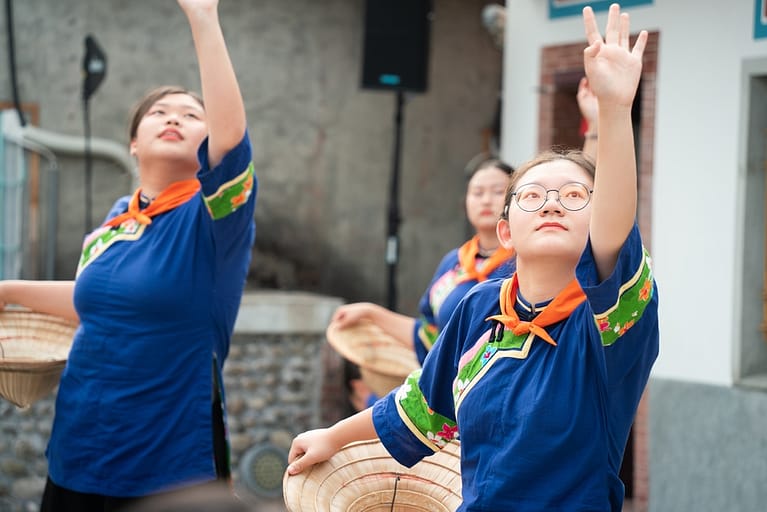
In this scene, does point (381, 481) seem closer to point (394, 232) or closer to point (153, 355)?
point (153, 355)

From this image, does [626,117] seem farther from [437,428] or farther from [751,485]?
[751,485]

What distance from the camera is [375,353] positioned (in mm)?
4895

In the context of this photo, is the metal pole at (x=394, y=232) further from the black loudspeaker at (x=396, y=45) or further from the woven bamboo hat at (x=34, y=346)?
the woven bamboo hat at (x=34, y=346)

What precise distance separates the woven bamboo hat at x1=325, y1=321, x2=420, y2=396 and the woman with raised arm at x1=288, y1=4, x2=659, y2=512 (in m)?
2.13

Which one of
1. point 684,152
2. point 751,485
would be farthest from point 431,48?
point 751,485

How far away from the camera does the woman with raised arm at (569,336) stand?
2119 mm

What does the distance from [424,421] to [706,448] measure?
3.88m

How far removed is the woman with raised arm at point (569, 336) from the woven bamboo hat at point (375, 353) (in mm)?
2125

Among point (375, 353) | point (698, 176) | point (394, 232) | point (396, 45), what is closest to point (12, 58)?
point (396, 45)

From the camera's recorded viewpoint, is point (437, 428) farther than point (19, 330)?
No

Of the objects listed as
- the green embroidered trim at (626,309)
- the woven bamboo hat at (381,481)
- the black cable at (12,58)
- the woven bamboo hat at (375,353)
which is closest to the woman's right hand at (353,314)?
the woven bamboo hat at (375,353)

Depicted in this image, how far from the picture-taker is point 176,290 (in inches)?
131

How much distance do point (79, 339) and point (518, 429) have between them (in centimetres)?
175

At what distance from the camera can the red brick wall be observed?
6.38 metres
